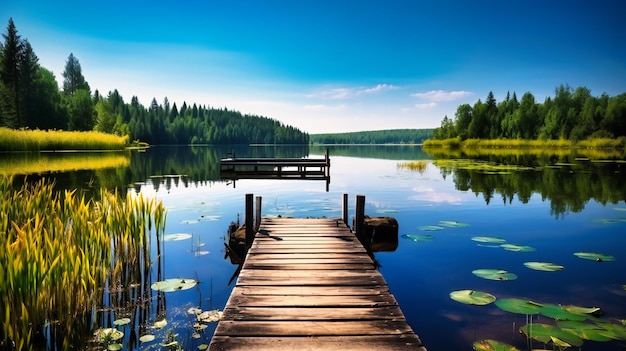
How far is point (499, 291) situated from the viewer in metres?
7.61

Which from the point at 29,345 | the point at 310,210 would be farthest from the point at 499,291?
the point at 310,210

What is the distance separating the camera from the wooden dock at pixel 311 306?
→ 4211mm

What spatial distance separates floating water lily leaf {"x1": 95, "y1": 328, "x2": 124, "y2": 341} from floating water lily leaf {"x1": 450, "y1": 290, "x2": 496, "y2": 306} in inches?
223

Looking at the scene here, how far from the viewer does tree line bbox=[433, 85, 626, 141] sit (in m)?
71.8

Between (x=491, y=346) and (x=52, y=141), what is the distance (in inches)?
1858

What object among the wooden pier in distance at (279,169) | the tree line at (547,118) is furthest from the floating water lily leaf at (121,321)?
the tree line at (547,118)

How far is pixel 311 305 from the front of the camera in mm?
5145

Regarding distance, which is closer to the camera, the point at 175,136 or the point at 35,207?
the point at 35,207

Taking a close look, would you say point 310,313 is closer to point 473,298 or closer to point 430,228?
point 473,298

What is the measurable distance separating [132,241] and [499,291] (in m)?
7.52

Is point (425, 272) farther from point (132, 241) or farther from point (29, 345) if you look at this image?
point (29, 345)

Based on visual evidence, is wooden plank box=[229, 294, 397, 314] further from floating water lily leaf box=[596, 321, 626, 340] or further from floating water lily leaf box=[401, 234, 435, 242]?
floating water lily leaf box=[401, 234, 435, 242]

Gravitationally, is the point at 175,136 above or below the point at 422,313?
above

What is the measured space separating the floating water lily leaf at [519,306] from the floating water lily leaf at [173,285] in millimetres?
5737
